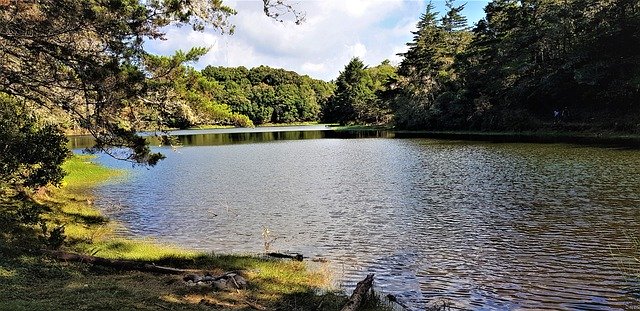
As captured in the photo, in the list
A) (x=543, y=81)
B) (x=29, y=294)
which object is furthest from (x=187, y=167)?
(x=543, y=81)

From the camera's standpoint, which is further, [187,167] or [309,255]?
[187,167]

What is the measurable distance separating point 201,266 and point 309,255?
3387 millimetres

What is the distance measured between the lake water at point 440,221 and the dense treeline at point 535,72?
70.4 ft

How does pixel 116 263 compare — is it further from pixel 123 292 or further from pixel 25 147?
pixel 25 147

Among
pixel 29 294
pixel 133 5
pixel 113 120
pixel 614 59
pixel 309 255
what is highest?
pixel 614 59

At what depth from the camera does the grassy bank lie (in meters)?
7.95

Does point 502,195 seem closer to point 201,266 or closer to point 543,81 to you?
point 201,266

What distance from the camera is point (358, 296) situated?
9062mm

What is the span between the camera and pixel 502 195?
853 inches

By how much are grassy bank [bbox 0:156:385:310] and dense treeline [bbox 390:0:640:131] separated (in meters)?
47.6

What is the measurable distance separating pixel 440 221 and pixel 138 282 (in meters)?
11.1

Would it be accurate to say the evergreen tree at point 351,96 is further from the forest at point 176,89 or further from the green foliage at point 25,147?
the green foliage at point 25,147

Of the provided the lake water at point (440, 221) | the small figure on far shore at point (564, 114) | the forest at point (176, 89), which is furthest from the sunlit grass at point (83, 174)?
the small figure on far shore at point (564, 114)

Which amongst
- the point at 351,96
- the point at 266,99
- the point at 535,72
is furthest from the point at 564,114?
the point at 266,99
